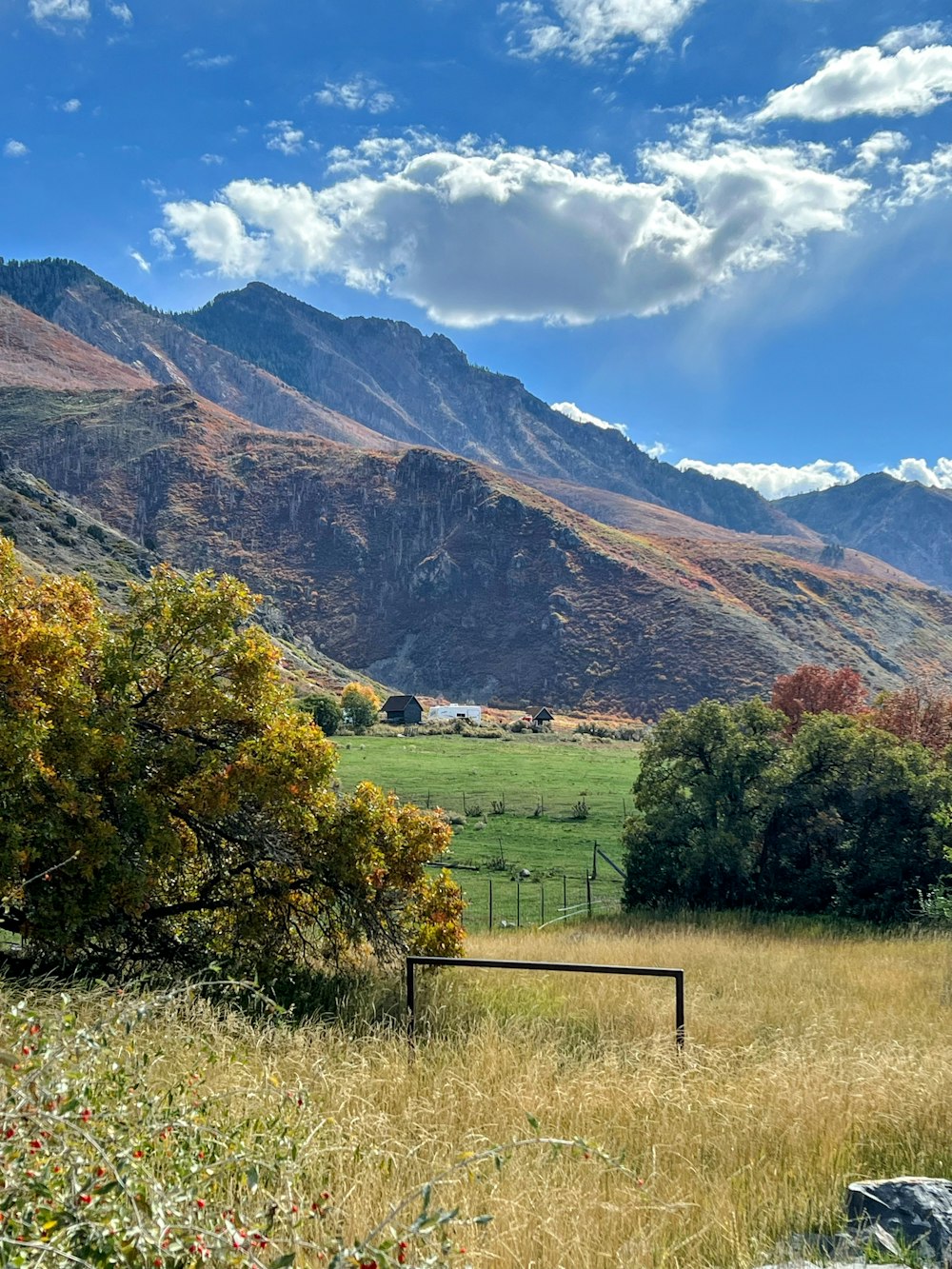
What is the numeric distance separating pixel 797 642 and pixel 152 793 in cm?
15488

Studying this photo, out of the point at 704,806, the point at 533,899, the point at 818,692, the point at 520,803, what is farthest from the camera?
the point at 818,692

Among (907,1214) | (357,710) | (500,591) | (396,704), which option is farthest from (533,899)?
(500,591)

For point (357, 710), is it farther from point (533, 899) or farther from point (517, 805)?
point (533, 899)

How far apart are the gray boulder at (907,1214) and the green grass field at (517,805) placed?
21.2 meters

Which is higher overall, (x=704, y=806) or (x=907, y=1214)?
(x=907, y=1214)

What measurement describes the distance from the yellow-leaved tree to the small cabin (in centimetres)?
9384

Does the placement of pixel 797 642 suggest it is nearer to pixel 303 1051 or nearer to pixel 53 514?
pixel 53 514

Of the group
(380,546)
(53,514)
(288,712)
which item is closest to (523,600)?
(380,546)

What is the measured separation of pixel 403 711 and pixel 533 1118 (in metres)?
102

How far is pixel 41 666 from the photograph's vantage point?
9477mm

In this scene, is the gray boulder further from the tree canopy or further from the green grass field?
the green grass field

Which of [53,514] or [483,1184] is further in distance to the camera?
[53,514]

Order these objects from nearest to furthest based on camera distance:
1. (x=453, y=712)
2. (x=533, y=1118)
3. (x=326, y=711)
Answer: (x=533, y=1118), (x=326, y=711), (x=453, y=712)

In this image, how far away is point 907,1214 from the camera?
15.0 feet
